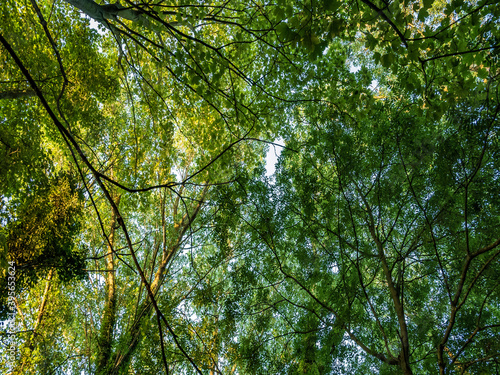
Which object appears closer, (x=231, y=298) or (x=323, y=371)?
(x=323, y=371)

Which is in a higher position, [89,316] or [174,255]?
[174,255]

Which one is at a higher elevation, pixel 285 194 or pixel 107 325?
pixel 285 194

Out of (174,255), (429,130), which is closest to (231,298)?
(174,255)

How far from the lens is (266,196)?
4602 mm

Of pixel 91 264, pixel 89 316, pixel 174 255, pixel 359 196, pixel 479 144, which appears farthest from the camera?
pixel 91 264

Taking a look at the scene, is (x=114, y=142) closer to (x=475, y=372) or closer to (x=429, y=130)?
(x=429, y=130)

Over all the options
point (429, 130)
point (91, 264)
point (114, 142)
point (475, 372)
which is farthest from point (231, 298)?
point (91, 264)

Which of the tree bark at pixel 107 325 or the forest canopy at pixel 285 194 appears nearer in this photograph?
the forest canopy at pixel 285 194

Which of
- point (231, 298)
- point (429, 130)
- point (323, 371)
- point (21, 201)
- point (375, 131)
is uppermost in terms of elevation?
point (429, 130)

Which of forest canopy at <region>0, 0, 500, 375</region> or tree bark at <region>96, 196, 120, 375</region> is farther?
tree bark at <region>96, 196, 120, 375</region>

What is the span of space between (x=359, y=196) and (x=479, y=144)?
5.35 ft

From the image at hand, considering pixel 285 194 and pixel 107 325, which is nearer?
pixel 285 194

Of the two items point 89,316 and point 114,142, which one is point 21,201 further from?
point 89,316

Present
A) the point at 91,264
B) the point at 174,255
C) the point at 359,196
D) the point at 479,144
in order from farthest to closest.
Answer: the point at 91,264, the point at 174,255, the point at 359,196, the point at 479,144
